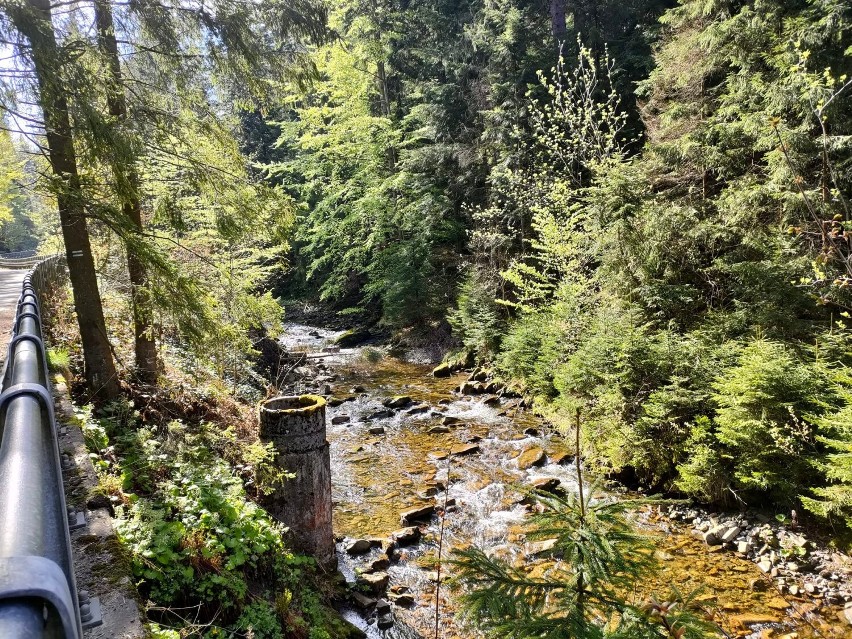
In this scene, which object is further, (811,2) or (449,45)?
(449,45)

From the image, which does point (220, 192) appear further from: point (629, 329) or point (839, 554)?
point (839, 554)

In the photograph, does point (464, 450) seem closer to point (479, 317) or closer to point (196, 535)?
point (196, 535)

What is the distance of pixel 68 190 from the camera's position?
4.25 m

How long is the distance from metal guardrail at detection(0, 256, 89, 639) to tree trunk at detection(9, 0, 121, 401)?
4095 mm

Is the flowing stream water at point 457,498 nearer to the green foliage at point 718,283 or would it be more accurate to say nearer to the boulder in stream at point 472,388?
the boulder in stream at point 472,388

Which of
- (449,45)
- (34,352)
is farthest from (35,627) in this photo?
(449,45)

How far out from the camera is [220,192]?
5.65 m

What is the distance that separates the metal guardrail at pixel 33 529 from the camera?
1.67ft

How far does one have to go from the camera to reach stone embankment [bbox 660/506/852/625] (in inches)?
218

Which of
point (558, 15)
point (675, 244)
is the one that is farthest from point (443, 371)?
point (558, 15)

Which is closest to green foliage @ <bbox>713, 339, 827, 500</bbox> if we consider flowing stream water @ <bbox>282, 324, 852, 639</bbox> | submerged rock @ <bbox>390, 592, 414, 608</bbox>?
flowing stream water @ <bbox>282, 324, 852, 639</bbox>

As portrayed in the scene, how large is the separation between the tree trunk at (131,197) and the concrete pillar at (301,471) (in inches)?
76.7

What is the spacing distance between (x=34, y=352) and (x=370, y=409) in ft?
35.9

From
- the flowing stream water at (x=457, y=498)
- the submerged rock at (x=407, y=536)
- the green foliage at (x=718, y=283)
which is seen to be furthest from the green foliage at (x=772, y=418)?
the submerged rock at (x=407, y=536)
